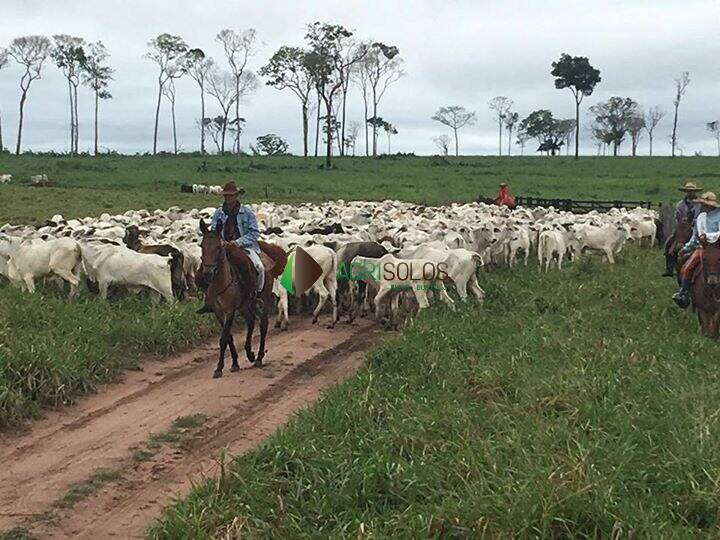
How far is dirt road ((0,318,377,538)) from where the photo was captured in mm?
6484

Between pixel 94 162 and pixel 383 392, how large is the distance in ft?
181

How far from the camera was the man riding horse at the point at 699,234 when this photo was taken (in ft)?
37.1

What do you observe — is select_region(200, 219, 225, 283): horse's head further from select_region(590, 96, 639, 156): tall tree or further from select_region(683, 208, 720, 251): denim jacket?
select_region(590, 96, 639, 156): tall tree

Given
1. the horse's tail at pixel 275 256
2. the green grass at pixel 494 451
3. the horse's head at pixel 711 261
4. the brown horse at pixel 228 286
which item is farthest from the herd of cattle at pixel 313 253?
the horse's head at pixel 711 261

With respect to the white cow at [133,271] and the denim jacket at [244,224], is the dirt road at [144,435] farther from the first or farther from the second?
the white cow at [133,271]

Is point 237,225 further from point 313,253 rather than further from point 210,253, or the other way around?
point 313,253

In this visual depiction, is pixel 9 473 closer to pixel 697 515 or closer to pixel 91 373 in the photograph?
pixel 91 373

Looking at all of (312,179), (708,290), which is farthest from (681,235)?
(312,179)

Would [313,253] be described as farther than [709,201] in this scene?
Yes

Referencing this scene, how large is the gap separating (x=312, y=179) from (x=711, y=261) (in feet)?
144

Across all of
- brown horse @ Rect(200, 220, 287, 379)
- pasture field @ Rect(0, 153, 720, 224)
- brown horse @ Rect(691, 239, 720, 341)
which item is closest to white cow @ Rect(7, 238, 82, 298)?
brown horse @ Rect(200, 220, 287, 379)

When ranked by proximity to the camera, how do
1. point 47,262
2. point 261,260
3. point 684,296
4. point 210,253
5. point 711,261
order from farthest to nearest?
point 47,262
point 684,296
point 261,260
point 711,261
point 210,253

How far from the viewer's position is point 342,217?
78.4 ft

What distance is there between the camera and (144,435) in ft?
26.8
